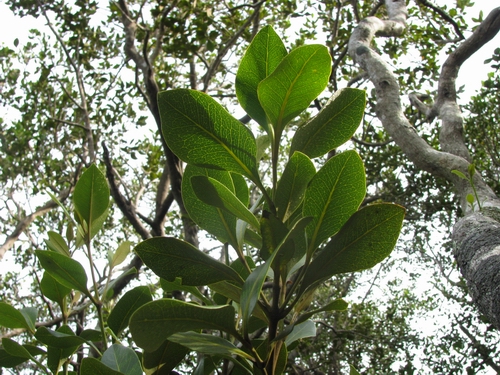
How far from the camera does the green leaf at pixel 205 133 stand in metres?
0.52

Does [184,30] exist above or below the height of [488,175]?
below

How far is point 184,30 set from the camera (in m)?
4.12

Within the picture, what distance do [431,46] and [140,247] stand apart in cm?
550

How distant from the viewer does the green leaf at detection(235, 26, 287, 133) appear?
0.56 meters

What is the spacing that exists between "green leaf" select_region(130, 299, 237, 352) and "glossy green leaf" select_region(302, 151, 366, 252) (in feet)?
0.51

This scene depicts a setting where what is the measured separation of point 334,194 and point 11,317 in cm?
63

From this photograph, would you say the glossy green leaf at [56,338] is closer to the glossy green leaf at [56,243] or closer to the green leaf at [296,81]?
the glossy green leaf at [56,243]

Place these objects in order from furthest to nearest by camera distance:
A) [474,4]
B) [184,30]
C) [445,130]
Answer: [474,4] < [184,30] < [445,130]

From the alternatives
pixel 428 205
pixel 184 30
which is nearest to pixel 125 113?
pixel 184 30

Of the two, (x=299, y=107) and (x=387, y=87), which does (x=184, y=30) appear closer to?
(x=387, y=87)

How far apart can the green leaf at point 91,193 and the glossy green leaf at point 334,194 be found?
364 millimetres

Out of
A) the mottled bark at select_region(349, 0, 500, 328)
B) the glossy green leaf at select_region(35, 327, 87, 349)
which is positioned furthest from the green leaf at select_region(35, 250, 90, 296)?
the mottled bark at select_region(349, 0, 500, 328)

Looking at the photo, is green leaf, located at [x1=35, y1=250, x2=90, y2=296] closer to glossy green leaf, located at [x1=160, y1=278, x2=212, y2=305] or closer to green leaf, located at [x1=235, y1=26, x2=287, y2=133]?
glossy green leaf, located at [x1=160, y1=278, x2=212, y2=305]

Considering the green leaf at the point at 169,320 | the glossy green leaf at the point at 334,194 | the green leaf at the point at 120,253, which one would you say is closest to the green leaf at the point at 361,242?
the glossy green leaf at the point at 334,194
